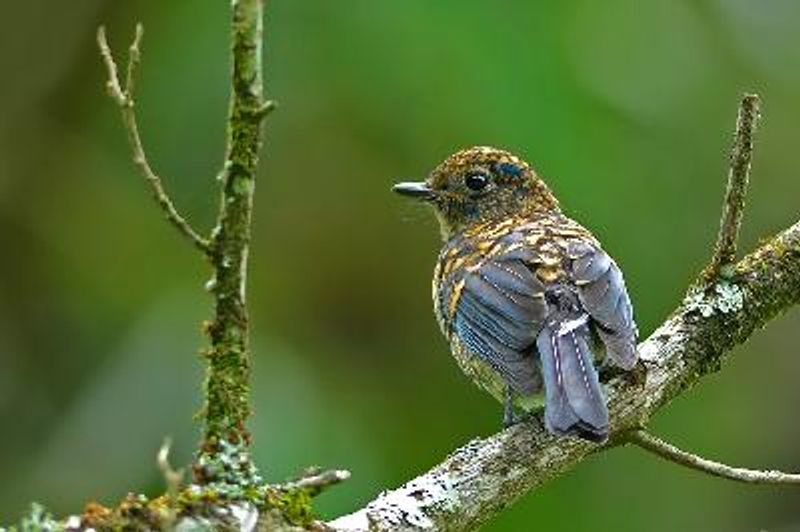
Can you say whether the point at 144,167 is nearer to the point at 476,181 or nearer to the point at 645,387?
the point at 645,387

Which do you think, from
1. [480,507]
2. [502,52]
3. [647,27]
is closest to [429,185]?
[502,52]

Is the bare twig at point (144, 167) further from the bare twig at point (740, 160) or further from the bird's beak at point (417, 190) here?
the bird's beak at point (417, 190)

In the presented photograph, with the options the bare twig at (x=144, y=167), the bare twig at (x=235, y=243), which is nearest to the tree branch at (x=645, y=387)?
the bare twig at (x=235, y=243)

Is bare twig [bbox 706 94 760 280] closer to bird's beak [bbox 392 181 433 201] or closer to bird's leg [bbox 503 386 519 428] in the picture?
bird's leg [bbox 503 386 519 428]

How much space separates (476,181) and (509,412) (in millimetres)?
1756

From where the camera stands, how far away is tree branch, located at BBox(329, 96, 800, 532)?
410cm

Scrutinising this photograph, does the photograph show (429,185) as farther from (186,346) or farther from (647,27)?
(647,27)

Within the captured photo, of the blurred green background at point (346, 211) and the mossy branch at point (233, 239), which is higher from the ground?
the blurred green background at point (346, 211)

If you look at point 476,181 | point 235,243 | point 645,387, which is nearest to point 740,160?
point 645,387

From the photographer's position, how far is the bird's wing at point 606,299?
189 inches

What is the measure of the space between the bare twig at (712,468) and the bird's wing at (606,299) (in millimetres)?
174

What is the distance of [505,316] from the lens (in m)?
5.29

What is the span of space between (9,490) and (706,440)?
2394 millimetres

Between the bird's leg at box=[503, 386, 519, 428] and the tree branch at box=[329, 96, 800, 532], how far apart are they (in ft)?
0.18
